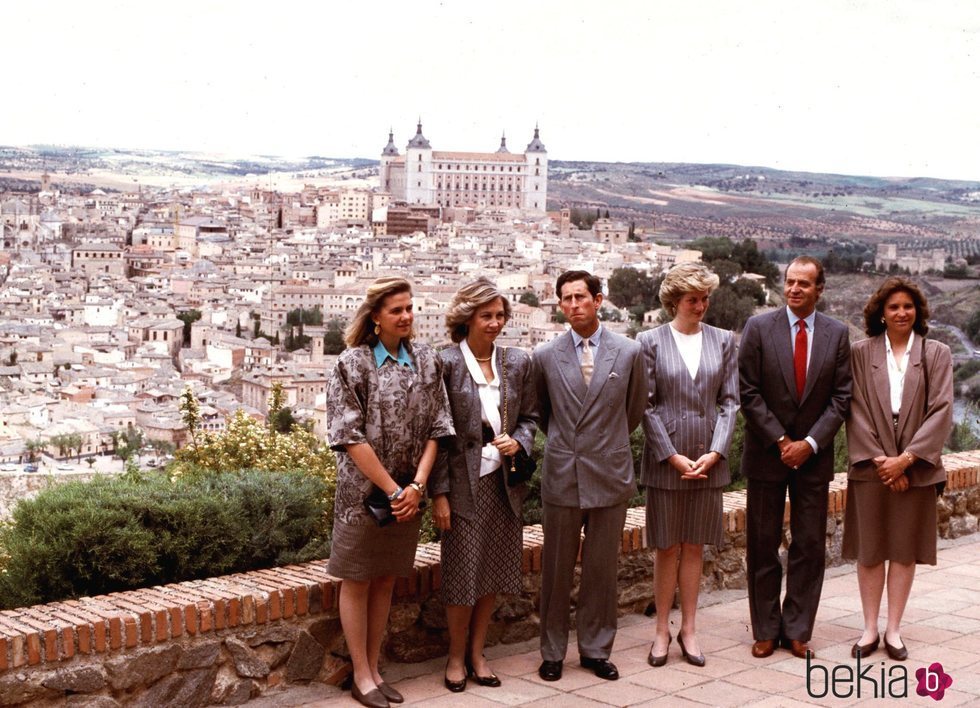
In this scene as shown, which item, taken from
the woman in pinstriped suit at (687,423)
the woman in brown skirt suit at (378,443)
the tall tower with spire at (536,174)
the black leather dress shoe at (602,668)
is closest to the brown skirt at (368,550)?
the woman in brown skirt suit at (378,443)

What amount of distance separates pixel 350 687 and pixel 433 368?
864 mm

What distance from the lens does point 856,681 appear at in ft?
11.3

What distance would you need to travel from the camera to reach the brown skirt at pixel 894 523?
12.2 feet

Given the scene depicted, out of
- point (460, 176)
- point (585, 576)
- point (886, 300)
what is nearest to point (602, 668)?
point (585, 576)

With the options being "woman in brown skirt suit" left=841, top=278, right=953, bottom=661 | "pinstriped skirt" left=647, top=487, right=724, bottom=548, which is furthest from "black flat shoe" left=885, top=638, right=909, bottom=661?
"pinstriped skirt" left=647, top=487, right=724, bottom=548

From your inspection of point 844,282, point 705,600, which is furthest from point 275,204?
point 705,600

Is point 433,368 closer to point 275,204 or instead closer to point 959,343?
point 959,343

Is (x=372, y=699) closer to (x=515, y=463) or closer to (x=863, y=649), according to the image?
(x=515, y=463)

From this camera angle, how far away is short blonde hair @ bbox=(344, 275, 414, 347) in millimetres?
3172

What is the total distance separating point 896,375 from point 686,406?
2.08ft

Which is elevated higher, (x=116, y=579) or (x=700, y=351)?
(x=700, y=351)

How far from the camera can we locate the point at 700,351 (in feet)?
11.9

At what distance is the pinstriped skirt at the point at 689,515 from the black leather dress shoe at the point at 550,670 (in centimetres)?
46

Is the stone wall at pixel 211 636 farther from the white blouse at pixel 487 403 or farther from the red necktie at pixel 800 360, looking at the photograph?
the red necktie at pixel 800 360
